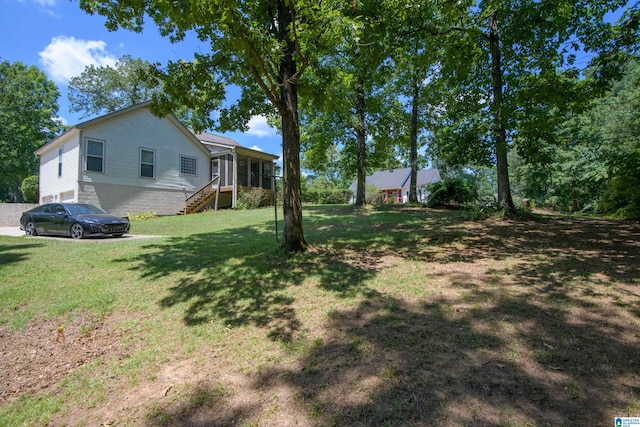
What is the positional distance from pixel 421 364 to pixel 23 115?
133ft

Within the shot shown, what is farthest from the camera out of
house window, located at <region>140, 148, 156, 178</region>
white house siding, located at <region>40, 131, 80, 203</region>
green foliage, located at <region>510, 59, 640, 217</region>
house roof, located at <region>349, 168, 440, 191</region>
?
house roof, located at <region>349, 168, 440, 191</region>

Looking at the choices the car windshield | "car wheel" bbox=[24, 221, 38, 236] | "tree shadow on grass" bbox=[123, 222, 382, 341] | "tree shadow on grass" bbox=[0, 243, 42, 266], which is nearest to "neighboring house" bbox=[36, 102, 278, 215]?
"car wheel" bbox=[24, 221, 38, 236]

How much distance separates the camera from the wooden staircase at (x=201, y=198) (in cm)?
1977

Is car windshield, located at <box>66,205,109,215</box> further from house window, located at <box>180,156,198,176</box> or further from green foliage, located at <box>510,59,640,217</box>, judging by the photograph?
green foliage, located at <box>510,59,640,217</box>

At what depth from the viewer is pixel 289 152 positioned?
641 cm

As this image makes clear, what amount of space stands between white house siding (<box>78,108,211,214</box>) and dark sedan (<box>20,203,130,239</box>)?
4468 millimetres

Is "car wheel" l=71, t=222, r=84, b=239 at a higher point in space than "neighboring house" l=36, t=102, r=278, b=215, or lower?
lower

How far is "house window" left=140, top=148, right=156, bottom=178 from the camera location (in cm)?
1881

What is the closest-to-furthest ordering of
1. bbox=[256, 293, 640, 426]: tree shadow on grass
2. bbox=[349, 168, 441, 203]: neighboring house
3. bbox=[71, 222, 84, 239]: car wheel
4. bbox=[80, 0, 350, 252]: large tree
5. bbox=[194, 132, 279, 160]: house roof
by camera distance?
bbox=[256, 293, 640, 426]: tree shadow on grass
bbox=[80, 0, 350, 252]: large tree
bbox=[71, 222, 84, 239]: car wheel
bbox=[194, 132, 279, 160]: house roof
bbox=[349, 168, 441, 203]: neighboring house

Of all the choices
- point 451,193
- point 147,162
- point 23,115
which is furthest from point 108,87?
point 451,193

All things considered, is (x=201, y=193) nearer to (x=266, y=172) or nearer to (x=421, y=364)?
(x=266, y=172)

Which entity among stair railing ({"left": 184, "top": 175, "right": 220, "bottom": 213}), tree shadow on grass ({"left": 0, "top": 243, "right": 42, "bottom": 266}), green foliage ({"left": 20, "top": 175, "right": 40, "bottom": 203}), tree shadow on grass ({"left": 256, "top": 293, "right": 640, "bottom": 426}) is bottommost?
tree shadow on grass ({"left": 256, "top": 293, "right": 640, "bottom": 426})

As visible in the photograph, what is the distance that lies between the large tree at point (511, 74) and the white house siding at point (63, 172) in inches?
703

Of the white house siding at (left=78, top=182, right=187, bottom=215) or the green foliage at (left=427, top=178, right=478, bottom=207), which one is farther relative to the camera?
the white house siding at (left=78, top=182, right=187, bottom=215)
